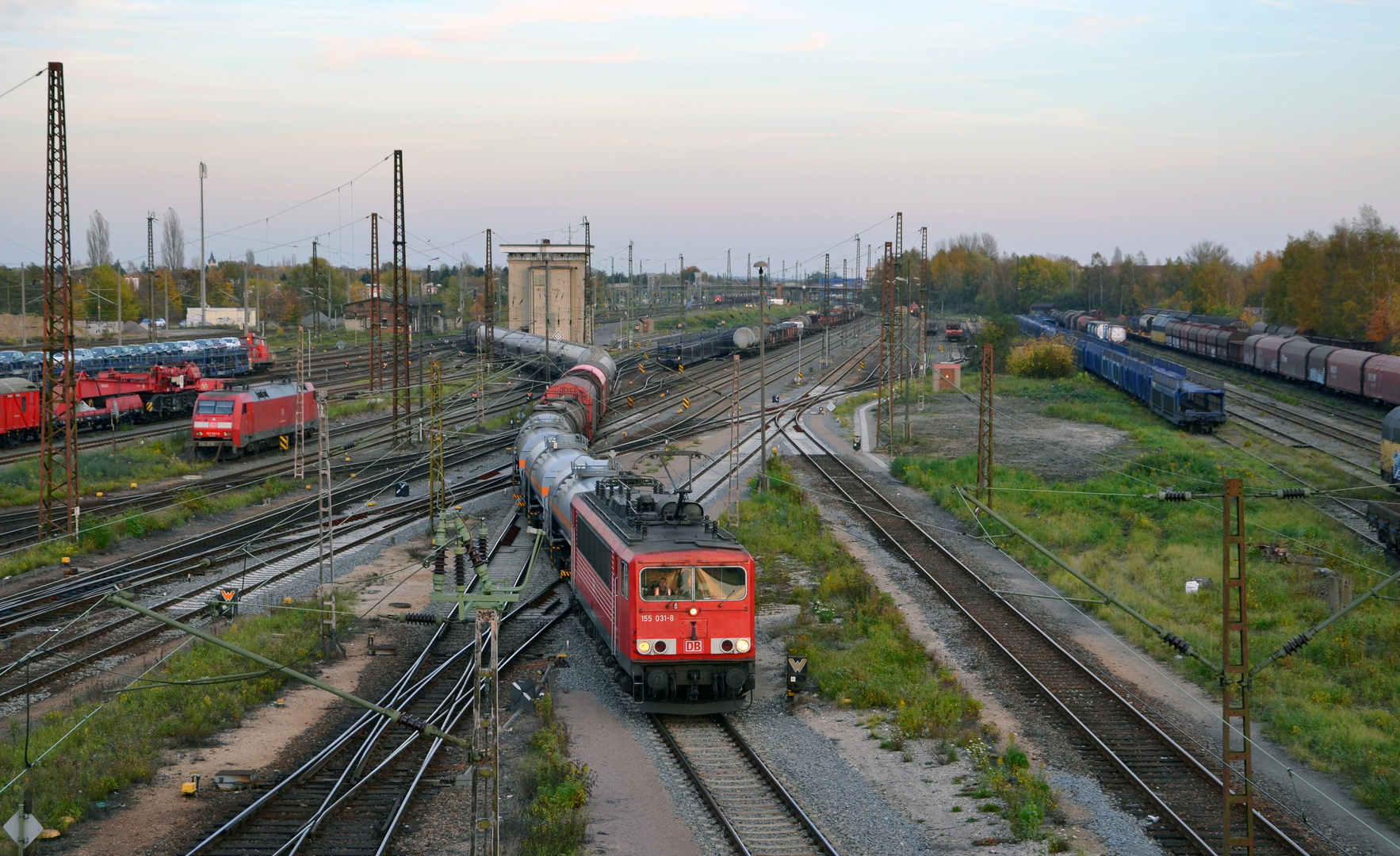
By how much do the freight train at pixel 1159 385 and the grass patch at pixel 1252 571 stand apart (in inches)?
103

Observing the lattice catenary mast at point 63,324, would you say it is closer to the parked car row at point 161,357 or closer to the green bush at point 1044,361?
the parked car row at point 161,357

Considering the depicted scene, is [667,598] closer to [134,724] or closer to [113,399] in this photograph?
[134,724]

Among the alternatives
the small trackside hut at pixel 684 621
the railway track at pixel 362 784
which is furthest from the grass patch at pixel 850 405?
the small trackside hut at pixel 684 621

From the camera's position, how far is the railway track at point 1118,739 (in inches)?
571

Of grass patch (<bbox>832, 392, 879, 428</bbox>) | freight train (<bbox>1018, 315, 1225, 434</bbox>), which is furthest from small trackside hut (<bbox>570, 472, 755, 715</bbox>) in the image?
grass patch (<bbox>832, 392, 879, 428</bbox>)

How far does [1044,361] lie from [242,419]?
188 ft

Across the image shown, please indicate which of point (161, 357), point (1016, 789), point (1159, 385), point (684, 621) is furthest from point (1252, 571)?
point (161, 357)

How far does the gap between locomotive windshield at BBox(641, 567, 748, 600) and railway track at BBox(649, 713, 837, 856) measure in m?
2.22

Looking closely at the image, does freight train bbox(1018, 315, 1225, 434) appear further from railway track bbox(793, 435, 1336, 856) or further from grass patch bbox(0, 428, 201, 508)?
grass patch bbox(0, 428, 201, 508)

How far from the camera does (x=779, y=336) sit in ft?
336

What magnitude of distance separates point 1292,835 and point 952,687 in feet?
22.0

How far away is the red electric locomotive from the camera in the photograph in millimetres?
46281

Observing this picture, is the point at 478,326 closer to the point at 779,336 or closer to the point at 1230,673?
Result: the point at 779,336

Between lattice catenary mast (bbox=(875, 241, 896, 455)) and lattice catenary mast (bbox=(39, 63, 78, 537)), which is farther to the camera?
lattice catenary mast (bbox=(875, 241, 896, 455))
